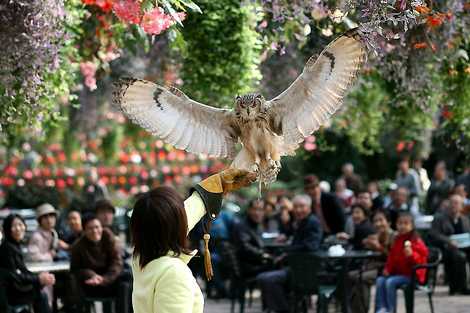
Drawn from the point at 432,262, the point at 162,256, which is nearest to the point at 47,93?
the point at 162,256

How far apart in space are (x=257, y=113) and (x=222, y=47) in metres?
3.21

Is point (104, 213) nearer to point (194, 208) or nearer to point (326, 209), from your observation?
point (326, 209)

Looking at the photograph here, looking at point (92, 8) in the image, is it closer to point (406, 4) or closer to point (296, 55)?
point (296, 55)

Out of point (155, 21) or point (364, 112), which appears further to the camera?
point (364, 112)

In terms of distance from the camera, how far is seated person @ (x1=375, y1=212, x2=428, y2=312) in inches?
404

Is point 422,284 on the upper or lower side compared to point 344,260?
lower

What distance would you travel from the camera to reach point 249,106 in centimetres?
527

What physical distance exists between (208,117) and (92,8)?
137 inches

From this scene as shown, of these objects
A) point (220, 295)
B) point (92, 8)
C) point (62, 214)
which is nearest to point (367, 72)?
point (92, 8)

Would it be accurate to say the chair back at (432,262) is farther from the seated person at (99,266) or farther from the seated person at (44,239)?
the seated person at (44,239)

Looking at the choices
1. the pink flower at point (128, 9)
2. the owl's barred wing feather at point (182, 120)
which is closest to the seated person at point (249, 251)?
the pink flower at point (128, 9)

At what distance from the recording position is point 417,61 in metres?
9.06

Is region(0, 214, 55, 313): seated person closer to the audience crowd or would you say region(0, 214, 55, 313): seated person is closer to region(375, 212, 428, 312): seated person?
the audience crowd

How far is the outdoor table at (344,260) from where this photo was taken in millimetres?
10477
